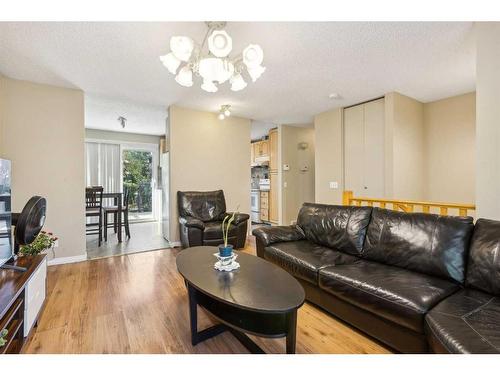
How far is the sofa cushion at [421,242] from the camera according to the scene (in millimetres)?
1722

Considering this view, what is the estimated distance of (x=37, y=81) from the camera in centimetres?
311

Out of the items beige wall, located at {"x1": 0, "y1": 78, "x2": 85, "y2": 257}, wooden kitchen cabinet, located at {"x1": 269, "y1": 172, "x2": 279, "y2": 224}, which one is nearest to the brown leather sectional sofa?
beige wall, located at {"x1": 0, "y1": 78, "x2": 85, "y2": 257}

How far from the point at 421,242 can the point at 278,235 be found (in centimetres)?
134

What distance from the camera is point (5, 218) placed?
1.93 metres

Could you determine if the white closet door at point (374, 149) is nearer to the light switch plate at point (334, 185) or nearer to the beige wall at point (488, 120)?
the light switch plate at point (334, 185)

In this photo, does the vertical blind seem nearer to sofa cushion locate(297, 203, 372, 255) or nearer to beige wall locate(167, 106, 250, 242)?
beige wall locate(167, 106, 250, 242)

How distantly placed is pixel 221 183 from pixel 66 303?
9.81 ft

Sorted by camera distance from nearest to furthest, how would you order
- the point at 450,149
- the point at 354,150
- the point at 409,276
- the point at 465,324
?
the point at 465,324 < the point at 409,276 < the point at 450,149 < the point at 354,150

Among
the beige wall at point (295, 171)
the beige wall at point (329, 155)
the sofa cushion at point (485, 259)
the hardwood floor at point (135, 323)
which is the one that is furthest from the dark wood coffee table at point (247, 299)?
the beige wall at point (295, 171)

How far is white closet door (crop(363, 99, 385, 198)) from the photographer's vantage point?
3.91 m

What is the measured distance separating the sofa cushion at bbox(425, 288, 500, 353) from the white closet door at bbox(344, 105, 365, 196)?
9.52 ft

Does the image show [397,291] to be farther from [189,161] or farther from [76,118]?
[76,118]

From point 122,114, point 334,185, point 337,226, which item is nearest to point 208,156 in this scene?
point 122,114

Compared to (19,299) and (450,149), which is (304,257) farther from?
(450,149)
